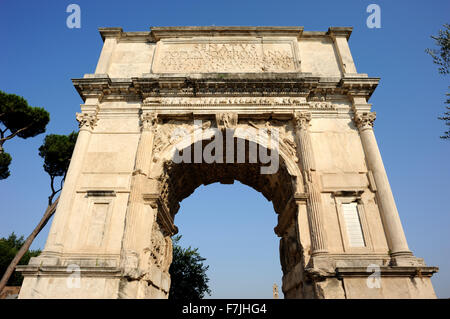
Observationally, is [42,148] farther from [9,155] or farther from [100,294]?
[100,294]

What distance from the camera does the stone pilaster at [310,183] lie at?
22.0 feet

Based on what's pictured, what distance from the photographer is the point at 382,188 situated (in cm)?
748

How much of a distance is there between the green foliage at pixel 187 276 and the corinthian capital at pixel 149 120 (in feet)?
44.5

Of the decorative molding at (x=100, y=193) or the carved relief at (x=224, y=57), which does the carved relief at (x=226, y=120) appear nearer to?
the carved relief at (x=224, y=57)

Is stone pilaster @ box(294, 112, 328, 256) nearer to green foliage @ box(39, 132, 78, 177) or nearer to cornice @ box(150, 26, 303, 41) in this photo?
cornice @ box(150, 26, 303, 41)

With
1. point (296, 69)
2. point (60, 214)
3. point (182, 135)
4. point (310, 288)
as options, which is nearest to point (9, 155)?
point (60, 214)

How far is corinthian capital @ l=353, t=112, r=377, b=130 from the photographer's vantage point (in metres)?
8.43

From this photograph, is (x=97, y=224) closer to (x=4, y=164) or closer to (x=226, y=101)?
(x=226, y=101)

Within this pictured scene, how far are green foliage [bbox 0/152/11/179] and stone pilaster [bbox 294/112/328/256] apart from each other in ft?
48.0

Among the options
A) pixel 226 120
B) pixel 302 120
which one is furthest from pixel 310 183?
pixel 226 120

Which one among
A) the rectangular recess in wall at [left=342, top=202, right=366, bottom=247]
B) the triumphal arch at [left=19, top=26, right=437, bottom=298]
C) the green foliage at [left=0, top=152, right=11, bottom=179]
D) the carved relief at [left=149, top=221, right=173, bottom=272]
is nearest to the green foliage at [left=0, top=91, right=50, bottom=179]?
the green foliage at [left=0, top=152, right=11, bottom=179]

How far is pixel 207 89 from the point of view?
9000mm

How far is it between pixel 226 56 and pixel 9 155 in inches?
497

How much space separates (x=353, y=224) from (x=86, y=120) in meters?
8.10
